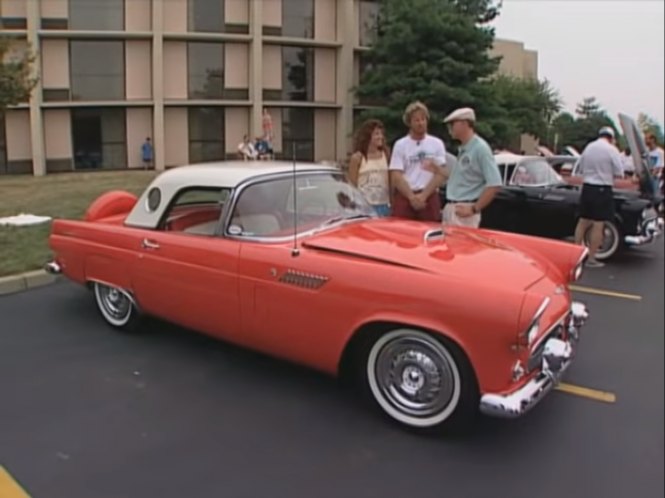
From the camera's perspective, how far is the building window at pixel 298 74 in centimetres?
2014

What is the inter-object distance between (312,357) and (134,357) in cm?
136

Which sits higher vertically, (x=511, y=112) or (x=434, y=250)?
(x=511, y=112)

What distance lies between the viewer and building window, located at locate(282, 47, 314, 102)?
20141 mm

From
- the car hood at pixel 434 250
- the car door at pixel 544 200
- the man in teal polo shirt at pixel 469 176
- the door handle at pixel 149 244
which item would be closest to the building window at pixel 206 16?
the car door at pixel 544 200

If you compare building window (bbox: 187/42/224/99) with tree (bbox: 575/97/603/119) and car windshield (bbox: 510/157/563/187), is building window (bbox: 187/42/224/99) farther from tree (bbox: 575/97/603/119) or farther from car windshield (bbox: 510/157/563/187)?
tree (bbox: 575/97/603/119)

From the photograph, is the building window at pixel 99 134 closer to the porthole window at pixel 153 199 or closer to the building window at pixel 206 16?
the building window at pixel 206 16

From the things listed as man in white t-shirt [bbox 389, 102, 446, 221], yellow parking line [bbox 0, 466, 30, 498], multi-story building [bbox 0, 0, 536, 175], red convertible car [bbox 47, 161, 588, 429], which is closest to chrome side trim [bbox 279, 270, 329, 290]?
red convertible car [bbox 47, 161, 588, 429]

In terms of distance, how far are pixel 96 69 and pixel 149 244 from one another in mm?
17073

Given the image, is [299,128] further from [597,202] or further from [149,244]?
[149,244]

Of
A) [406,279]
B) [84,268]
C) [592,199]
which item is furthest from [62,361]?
[592,199]

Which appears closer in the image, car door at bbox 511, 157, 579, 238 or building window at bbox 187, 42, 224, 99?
car door at bbox 511, 157, 579, 238

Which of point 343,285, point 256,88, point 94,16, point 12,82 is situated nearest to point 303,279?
point 343,285

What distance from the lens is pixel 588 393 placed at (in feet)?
10.9

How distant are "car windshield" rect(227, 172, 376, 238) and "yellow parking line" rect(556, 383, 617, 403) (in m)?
1.60
